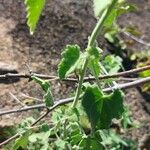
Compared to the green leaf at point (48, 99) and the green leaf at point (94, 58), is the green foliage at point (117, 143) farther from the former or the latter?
the green leaf at point (94, 58)

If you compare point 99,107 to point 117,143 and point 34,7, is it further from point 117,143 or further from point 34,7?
point 117,143

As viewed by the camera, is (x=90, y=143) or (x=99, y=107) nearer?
(x=99, y=107)

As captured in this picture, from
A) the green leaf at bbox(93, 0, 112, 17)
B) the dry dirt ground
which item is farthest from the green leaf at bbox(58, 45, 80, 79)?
the dry dirt ground

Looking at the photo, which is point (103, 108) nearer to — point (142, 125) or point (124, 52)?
point (142, 125)

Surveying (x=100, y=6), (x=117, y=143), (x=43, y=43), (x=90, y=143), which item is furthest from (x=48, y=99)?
(x=43, y=43)

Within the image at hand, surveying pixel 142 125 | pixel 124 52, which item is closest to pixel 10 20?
pixel 124 52

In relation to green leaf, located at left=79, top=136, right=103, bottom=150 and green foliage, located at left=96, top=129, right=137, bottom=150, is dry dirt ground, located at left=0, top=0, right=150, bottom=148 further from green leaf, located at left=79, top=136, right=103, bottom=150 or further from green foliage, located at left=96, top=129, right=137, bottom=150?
green leaf, located at left=79, top=136, right=103, bottom=150

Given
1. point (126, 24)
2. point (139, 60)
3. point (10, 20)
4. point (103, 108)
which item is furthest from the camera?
point (126, 24)
